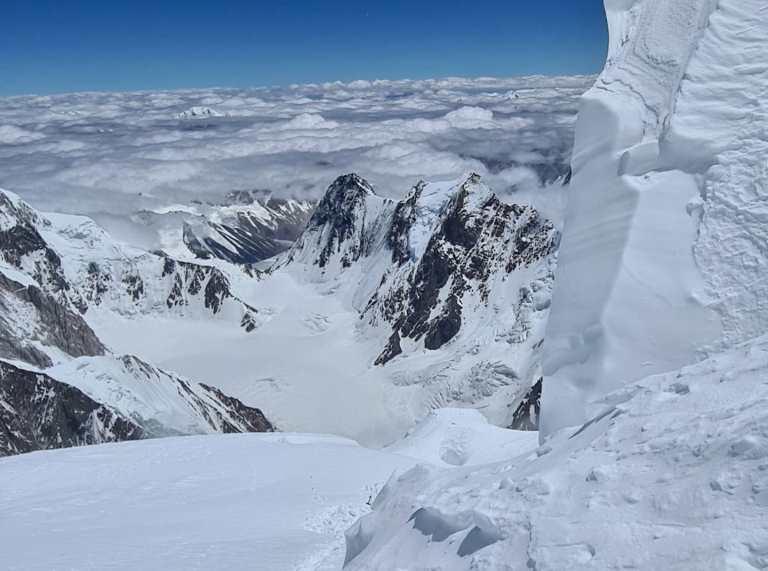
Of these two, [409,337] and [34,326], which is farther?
[409,337]

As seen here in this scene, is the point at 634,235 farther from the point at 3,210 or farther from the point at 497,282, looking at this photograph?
the point at 3,210

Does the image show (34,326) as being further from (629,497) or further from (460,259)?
(629,497)

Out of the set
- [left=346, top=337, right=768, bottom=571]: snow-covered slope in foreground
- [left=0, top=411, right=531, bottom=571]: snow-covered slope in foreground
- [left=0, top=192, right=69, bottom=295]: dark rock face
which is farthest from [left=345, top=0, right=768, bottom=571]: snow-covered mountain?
[left=0, top=192, right=69, bottom=295]: dark rock face

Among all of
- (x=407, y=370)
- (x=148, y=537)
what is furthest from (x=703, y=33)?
(x=407, y=370)

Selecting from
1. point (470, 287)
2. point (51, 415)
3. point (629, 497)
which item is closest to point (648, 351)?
point (629, 497)

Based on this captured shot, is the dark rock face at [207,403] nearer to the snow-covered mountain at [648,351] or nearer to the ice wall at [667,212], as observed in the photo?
the ice wall at [667,212]

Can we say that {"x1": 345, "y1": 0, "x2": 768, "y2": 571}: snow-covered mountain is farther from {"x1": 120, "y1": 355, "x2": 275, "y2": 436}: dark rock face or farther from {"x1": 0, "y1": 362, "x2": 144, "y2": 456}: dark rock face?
{"x1": 120, "y1": 355, "x2": 275, "y2": 436}: dark rock face
